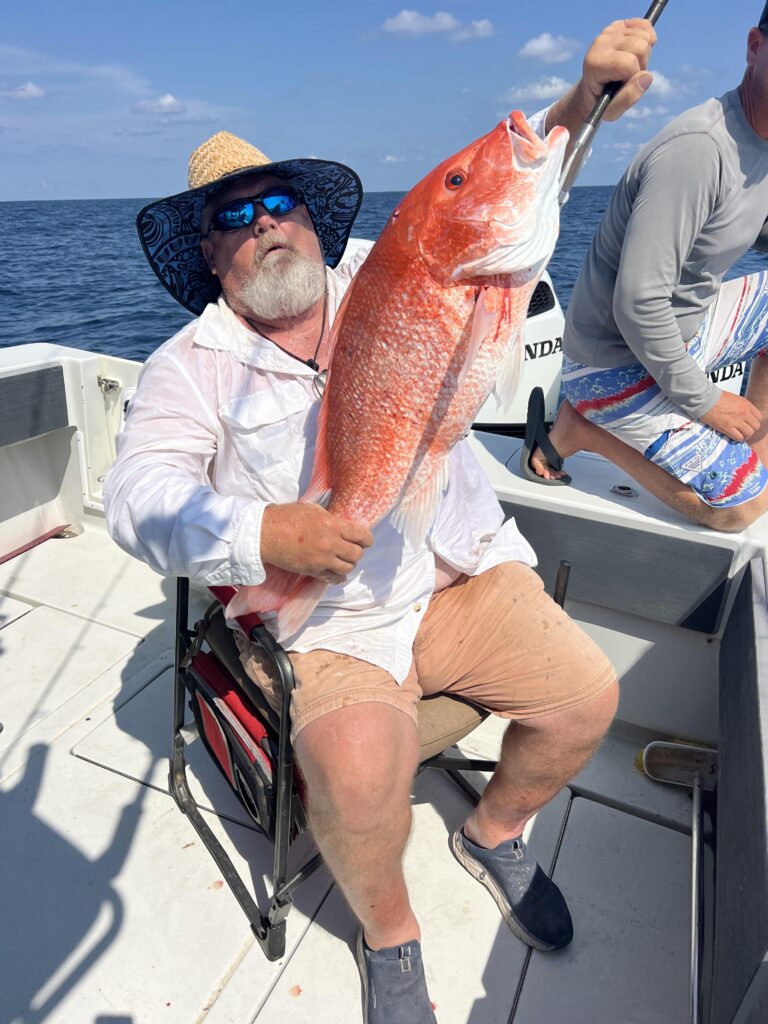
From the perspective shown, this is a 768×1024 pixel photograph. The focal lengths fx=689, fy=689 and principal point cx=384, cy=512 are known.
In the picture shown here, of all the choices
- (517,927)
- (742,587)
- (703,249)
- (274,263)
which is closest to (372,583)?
(274,263)

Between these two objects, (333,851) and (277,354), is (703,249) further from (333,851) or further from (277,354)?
(333,851)

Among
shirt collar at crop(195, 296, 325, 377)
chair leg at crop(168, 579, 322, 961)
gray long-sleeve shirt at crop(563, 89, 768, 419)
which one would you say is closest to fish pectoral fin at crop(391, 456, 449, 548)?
chair leg at crop(168, 579, 322, 961)

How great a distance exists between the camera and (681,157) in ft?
6.84

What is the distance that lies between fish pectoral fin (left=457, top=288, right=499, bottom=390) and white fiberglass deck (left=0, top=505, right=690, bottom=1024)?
5.43 ft

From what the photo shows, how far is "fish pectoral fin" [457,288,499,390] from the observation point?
132 cm

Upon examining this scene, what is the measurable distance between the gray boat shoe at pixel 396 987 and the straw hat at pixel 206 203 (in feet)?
6.46

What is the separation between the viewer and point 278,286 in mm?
1913

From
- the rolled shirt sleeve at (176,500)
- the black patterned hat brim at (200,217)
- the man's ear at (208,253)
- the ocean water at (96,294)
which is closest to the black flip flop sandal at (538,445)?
the black patterned hat brim at (200,217)

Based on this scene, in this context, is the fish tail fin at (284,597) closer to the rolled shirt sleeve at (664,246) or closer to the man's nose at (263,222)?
the man's nose at (263,222)

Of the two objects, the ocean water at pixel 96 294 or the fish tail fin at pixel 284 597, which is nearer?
the fish tail fin at pixel 284 597

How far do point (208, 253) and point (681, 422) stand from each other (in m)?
1.70

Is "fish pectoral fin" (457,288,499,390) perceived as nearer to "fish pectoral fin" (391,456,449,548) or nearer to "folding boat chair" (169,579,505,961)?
"fish pectoral fin" (391,456,449,548)

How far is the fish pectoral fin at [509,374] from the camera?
1.40 metres

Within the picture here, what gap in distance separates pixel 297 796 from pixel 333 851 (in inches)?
9.1
